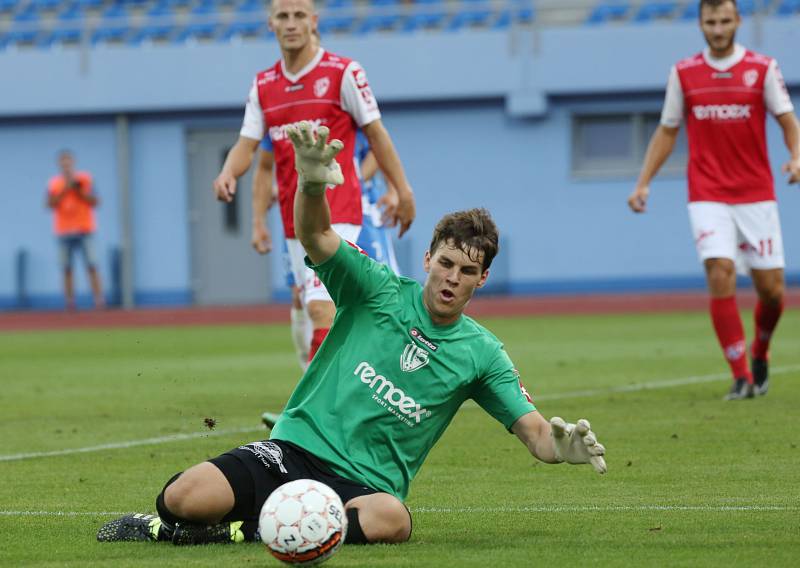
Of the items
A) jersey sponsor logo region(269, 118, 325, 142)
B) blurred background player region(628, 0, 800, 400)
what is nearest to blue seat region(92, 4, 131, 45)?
blurred background player region(628, 0, 800, 400)

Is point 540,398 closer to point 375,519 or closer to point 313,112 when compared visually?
point 313,112

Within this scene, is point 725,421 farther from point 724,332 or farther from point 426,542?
point 426,542

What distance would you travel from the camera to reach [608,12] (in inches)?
1097

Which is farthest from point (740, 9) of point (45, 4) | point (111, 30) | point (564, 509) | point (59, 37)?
point (564, 509)

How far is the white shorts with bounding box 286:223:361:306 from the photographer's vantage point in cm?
861

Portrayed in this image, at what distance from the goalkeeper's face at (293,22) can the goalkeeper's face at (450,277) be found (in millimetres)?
3492

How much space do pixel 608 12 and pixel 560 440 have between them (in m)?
23.4

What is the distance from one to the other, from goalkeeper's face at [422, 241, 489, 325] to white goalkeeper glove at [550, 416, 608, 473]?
1.87ft

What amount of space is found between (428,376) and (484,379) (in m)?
0.23

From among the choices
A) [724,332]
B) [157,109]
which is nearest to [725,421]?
[724,332]

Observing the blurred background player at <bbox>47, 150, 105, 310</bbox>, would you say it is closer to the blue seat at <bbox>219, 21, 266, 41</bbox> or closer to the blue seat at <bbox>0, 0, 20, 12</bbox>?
the blue seat at <bbox>219, 21, 266, 41</bbox>

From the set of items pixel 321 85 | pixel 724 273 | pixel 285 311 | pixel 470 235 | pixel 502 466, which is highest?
pixel 321 85

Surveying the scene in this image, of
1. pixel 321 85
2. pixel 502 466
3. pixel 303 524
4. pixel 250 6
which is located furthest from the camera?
pixel 250 6

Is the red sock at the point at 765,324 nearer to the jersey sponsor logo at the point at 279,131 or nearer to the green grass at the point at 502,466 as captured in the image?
the green grass at the point at 502,466
